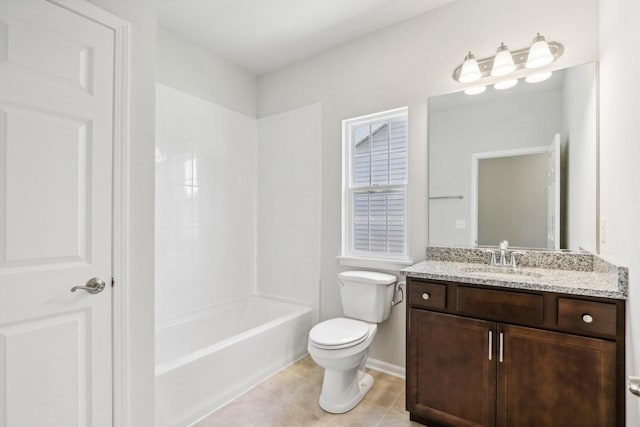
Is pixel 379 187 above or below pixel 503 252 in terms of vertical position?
above

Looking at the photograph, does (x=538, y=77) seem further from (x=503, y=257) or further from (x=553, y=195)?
(x=503, y=257)

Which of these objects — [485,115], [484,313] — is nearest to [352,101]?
[485,115]

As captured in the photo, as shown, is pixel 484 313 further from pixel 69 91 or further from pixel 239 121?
pixel 239 121

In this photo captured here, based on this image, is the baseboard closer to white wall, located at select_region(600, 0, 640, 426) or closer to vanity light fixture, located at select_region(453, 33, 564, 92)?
white wall, located at select_region(600, 0, 640, 426)

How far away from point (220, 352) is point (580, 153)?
2427 millimetres

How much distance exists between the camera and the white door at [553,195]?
1.85 meters

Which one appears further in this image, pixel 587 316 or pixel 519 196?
pixel 519 196

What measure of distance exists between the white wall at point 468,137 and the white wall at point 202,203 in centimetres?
178

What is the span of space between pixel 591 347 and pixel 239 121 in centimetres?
297

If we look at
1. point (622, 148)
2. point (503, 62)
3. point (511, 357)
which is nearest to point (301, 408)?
point (511, 357)

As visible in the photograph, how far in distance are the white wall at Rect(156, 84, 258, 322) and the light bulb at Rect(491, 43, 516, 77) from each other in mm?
2176

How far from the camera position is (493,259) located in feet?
6.40

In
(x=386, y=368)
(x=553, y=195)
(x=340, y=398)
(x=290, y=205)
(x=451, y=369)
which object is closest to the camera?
(x=451, y=369)

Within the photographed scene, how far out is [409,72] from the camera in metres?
2.32
